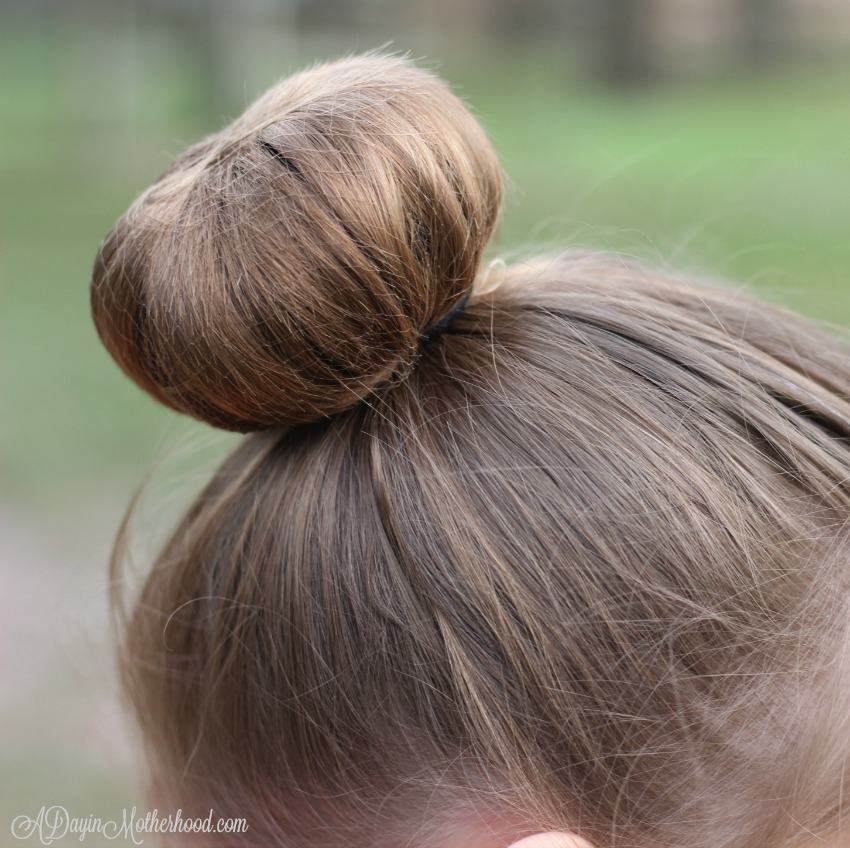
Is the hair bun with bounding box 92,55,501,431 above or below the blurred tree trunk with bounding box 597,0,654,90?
below

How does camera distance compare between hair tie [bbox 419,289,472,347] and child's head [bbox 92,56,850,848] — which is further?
hair tie [bbox 419,289,472,347]

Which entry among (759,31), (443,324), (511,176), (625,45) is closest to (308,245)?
(443,324)

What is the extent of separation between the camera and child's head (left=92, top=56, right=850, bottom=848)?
2.18 ft

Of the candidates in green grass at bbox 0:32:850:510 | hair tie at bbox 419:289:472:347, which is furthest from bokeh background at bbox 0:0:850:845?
hair tie at bbox 419:289:472:347

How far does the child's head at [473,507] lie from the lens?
26.1 inches

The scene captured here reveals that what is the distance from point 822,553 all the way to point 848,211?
13.7 feet

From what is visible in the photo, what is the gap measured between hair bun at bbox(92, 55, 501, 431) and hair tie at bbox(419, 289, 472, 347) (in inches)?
0.5

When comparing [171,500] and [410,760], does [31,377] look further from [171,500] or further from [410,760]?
[410,760]

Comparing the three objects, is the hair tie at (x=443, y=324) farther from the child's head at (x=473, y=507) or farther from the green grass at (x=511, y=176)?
the green grass at (x=511, y=176)

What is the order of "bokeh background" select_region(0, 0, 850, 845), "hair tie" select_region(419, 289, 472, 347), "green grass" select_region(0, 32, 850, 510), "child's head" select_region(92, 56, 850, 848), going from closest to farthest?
"child's head" select_region(92, 56, 850, 848) → "hair tie" select_region(419, 289, 472, 347) → "bokeh background" select_region(0, 0, 850, 845) → "green grass" select_region(0, 32, 850, 510)

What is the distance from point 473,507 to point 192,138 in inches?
59.6

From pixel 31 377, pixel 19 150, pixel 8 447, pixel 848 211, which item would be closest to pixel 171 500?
pixel 8 447

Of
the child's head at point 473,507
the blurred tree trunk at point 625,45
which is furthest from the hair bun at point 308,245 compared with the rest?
the blurred tree trunk at point 625,45

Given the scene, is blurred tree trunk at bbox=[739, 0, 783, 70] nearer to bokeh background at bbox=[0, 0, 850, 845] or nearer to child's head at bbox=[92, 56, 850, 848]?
bokeh background at bbox=[0, 0, 850, 845]
